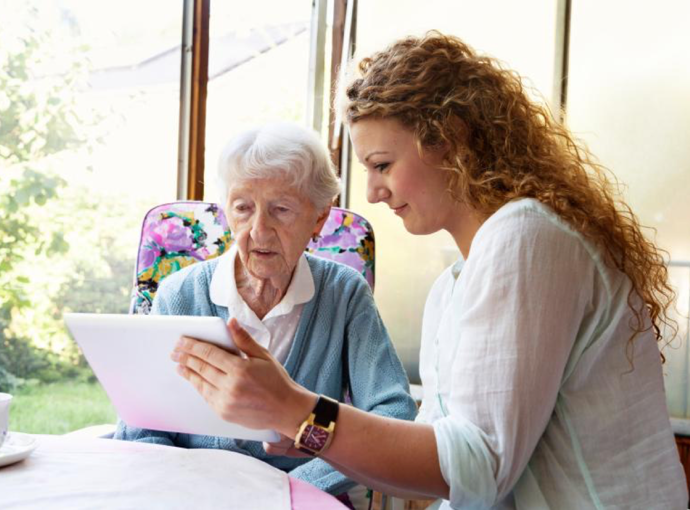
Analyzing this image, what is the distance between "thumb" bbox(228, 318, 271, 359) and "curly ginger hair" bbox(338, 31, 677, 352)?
392 millimetres

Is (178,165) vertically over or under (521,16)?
under

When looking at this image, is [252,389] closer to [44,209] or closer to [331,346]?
[331,346]

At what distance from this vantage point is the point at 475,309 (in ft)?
3.27

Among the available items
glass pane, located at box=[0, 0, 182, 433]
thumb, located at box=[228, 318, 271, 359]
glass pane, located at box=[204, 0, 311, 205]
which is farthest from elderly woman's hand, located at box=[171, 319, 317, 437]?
glass pane, located at box=[204, 0, 311, 205]

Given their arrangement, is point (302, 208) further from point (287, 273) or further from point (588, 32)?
point (588, 32)

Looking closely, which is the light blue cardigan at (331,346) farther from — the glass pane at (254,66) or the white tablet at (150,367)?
the glass pane at (254,66)

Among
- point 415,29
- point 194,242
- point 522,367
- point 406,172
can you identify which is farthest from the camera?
point 415,29

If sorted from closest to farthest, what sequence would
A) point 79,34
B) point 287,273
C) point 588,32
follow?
point 287,273 < point 79,34 < point 588,32

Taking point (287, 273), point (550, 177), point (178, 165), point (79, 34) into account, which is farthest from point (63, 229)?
point (550, 177)

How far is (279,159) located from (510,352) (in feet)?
2.66

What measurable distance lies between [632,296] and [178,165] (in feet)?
6.13

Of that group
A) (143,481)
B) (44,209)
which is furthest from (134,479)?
(44,209)

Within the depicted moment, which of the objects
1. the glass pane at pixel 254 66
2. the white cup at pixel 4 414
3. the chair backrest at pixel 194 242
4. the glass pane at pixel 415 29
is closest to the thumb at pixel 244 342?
the white cup at pixel 4 414

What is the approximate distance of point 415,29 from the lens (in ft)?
10.2
